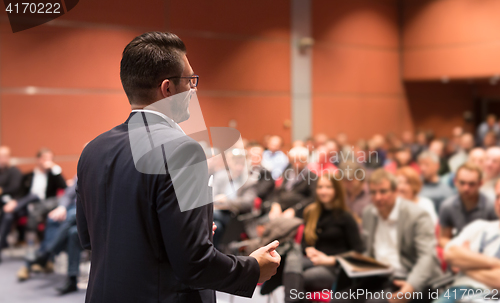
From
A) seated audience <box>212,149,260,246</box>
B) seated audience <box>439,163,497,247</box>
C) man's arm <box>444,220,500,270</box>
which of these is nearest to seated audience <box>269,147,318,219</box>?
seated audience <box>212,149,260,246</box>

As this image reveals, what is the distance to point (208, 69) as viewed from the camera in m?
1.75

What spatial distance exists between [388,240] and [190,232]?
2250 millimetres

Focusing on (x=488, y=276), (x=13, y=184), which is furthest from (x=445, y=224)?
(x=13, y=184)

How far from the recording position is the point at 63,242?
14.0 feet

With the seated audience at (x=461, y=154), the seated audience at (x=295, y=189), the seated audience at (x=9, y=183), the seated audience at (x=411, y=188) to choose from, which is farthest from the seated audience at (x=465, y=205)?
the seated audience at (x=9, y=183)

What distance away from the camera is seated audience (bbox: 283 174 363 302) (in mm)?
2600

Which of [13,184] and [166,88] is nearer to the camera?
[166,88]

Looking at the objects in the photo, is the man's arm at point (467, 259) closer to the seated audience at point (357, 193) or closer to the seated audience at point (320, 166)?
the seated audience at point (320, 166)

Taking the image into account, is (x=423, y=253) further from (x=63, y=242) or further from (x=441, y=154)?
(x=441, y=154)

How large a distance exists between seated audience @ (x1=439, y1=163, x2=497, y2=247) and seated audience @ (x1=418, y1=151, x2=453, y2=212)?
3.59 feet

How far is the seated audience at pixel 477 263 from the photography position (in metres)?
2.22

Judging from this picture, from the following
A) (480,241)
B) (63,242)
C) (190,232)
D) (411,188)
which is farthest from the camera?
(63,242)

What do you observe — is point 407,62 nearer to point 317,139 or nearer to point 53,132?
point 317,139

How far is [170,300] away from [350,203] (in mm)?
3184
